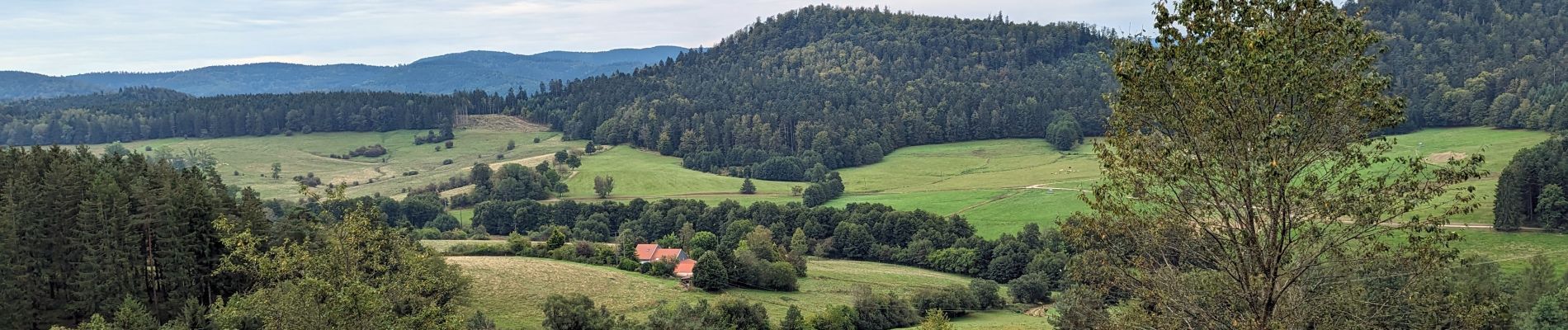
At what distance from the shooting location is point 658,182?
449ft

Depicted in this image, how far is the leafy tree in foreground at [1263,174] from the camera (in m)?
13.6

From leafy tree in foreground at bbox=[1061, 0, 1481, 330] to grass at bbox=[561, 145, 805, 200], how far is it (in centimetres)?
10972

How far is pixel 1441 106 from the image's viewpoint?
5901 inches

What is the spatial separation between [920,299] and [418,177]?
101m

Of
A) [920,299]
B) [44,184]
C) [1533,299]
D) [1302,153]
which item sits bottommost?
[920,299]

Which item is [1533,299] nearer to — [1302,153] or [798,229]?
[1302,153]

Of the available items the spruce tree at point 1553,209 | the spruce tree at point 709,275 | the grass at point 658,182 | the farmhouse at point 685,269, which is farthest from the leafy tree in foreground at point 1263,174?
the grass at point 658,182

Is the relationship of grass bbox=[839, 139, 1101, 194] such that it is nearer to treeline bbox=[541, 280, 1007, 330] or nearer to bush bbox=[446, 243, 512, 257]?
treeline bbox=[541, 280, 1007, 330]

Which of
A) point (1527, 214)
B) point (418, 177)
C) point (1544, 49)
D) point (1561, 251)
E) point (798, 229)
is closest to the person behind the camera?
point (1561, 251)

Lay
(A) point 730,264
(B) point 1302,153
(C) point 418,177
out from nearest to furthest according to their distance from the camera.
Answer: (B) point 1302,153
(A) point 730,264
(C) point 418,177

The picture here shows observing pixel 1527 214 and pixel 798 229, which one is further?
pixel 798 229

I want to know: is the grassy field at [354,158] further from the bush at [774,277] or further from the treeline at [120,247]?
the treeline at [120,247]

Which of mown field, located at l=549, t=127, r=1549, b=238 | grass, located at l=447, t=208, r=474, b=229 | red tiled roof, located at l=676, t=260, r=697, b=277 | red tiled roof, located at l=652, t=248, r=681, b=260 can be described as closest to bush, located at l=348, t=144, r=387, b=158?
mown field, located at l=549, t=127, r=1549, b=238

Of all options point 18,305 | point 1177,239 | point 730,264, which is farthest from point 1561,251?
point 18,305
